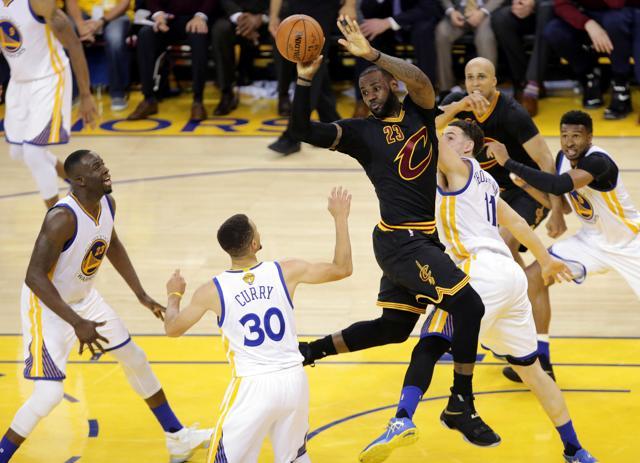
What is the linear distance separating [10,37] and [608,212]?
5.07 m

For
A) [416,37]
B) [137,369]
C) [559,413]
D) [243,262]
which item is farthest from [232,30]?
[559,413]

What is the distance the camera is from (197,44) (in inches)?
508

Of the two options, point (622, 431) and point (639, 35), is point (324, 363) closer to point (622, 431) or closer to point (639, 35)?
point (622, 431)

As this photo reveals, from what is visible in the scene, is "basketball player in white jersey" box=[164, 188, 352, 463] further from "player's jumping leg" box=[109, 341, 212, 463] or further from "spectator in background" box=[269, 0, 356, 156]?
"spectator in background" box=[269, 0, 356, 156]

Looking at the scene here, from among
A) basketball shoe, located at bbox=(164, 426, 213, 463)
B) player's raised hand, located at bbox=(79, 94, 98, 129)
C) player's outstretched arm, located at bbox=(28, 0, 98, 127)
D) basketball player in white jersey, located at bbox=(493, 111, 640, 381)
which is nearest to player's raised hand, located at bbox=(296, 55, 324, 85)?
basketball player in white jersey, located at bbox=(493, 111, 640, 381)

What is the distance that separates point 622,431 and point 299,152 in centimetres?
662

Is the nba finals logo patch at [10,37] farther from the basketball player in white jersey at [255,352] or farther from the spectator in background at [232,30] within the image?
the basketball player in white jersey at [255,352]

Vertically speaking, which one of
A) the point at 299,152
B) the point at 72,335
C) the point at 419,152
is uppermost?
the point at 419,152

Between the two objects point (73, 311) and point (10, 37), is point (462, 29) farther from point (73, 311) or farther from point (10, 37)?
point (73, 311)

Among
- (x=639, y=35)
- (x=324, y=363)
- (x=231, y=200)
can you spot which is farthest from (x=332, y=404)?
(x=639, y=35)

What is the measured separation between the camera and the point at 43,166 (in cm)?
899

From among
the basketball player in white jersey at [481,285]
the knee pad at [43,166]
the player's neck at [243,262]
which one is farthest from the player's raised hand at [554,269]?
the knee pad at [43,166]

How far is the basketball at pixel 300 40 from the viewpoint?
218 inches

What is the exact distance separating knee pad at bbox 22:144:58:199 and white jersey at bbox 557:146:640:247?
4.30 meters
